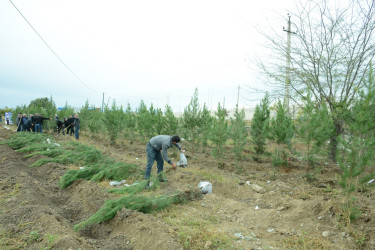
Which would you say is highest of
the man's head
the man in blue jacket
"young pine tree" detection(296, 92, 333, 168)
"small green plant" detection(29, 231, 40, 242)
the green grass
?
"young pine tree" detection(296, 92, 333, 168)

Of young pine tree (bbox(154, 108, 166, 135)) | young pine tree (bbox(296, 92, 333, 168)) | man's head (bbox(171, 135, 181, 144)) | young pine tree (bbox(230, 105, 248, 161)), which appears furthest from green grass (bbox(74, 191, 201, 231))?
young pine tree (bbox(154, 108, 166, 135))

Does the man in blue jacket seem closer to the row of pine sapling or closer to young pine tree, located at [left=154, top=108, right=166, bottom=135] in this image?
the row of pine sapling

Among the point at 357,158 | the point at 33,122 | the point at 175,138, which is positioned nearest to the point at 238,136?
the point at 175,138

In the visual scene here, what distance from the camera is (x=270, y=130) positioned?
37.0ft

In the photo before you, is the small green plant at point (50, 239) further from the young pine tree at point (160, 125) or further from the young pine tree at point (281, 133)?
the young pine tree at point (160, 125)

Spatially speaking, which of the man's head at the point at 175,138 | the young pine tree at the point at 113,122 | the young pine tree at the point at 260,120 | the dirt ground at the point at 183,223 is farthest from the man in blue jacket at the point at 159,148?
the young pine tree at the point at 113,122

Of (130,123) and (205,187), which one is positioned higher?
(130,123)

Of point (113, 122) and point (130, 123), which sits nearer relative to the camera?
point (113, 122)

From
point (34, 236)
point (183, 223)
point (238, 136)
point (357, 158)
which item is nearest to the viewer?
point (34, 236)

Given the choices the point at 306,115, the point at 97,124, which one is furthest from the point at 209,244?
the point at 97,124

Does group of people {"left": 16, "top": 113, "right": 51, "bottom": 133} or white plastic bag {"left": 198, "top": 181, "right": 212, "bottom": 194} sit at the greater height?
group of people {"left": 16, "top": 113, "right": 51, "bottom": 133}

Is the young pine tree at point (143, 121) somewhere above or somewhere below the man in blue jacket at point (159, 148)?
above

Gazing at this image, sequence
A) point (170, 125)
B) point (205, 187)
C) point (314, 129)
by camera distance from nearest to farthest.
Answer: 1. point (205, 187)
2. point (314, 129)
3. point (170, 125)

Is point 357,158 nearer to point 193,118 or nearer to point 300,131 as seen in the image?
point 300,131
